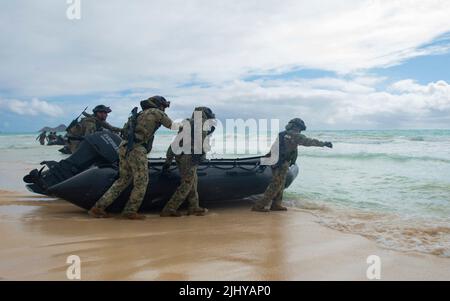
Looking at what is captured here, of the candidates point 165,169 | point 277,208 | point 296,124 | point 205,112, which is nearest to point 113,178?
point 165,169

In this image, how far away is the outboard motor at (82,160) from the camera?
5.75 meters

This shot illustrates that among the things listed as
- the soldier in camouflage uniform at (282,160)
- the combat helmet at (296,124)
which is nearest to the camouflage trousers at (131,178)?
the soldier in camouflage uniform at (282,160)

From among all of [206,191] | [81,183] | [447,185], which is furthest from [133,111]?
[447,185]

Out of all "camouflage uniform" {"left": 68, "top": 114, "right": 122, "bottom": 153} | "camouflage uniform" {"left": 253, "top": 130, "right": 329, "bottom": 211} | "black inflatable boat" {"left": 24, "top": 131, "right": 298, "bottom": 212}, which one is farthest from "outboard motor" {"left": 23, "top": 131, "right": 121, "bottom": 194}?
"camouflage uniform" {"left": 253, "top": 130, "right": 329, "bottom": 211}

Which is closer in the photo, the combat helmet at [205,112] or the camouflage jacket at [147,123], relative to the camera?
the camouflage jacket at [147,123]

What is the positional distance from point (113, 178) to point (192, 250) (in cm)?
210

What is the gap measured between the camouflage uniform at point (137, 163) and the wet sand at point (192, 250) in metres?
0.28

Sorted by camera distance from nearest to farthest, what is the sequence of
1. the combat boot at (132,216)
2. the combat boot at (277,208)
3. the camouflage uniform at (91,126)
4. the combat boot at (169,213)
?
the combat boot at (132,216) < the combat boot at (169,213) < the combat boot at (277,208) < the camouflage uniform at (91,126)

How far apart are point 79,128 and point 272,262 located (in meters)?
5.65

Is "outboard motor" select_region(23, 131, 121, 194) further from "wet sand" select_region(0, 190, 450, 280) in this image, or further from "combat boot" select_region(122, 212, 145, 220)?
"combat boot" select_region(122, 212, 145, 220)

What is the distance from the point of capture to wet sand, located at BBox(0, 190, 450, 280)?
10.2ft

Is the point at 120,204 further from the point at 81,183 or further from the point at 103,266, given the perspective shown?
the point at 103,266

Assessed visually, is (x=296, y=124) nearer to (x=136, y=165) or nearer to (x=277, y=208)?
(x=277, y=208)

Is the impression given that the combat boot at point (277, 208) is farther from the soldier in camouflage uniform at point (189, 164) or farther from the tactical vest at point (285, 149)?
the soldier in camouflage uniform at point (189, 164)
